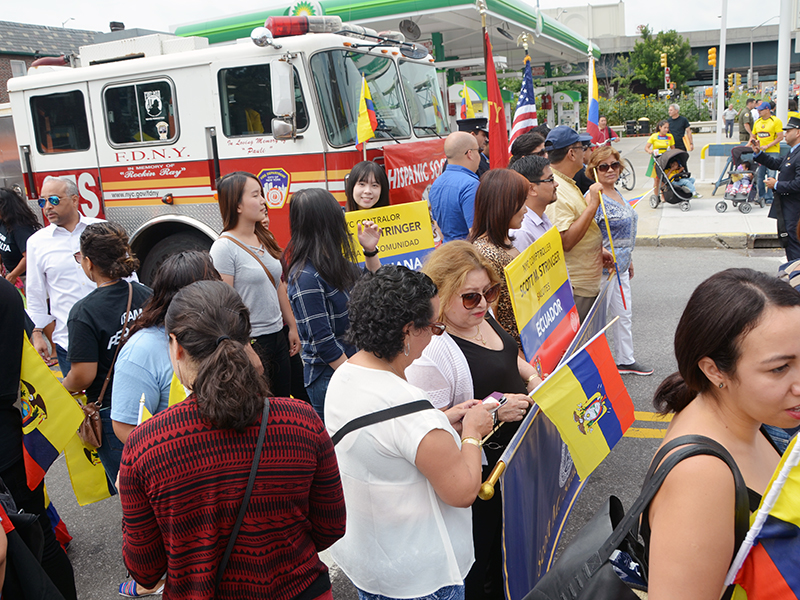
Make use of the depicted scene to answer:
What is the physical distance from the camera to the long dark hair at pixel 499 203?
3586 mm

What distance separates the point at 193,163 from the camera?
641 cm

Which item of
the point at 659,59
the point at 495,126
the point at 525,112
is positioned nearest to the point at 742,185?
the point at 525,112

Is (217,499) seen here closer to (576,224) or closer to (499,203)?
(499,203)

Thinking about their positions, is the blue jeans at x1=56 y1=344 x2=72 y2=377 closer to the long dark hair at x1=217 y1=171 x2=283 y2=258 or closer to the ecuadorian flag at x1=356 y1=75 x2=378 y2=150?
the long dark hair at x1=217 y1=171 x2=283 y2=258

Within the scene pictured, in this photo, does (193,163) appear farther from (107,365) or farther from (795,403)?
(795,403)

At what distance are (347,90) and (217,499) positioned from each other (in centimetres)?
518

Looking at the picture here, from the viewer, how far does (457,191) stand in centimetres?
504

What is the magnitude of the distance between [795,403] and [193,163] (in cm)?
603

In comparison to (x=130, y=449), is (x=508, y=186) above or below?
above

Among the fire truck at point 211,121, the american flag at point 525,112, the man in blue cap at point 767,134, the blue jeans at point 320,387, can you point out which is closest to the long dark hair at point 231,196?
the blue jeans at point 320,387

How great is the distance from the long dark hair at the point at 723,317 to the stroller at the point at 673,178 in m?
12.0

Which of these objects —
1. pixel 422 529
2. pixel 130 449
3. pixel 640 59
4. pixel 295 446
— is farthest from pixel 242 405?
pixel 640 59

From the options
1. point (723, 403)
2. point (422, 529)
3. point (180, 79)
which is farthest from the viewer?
point (180, 79)

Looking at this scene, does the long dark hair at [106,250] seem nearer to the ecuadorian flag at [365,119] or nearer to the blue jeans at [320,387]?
the blue jeans at [320,387]
